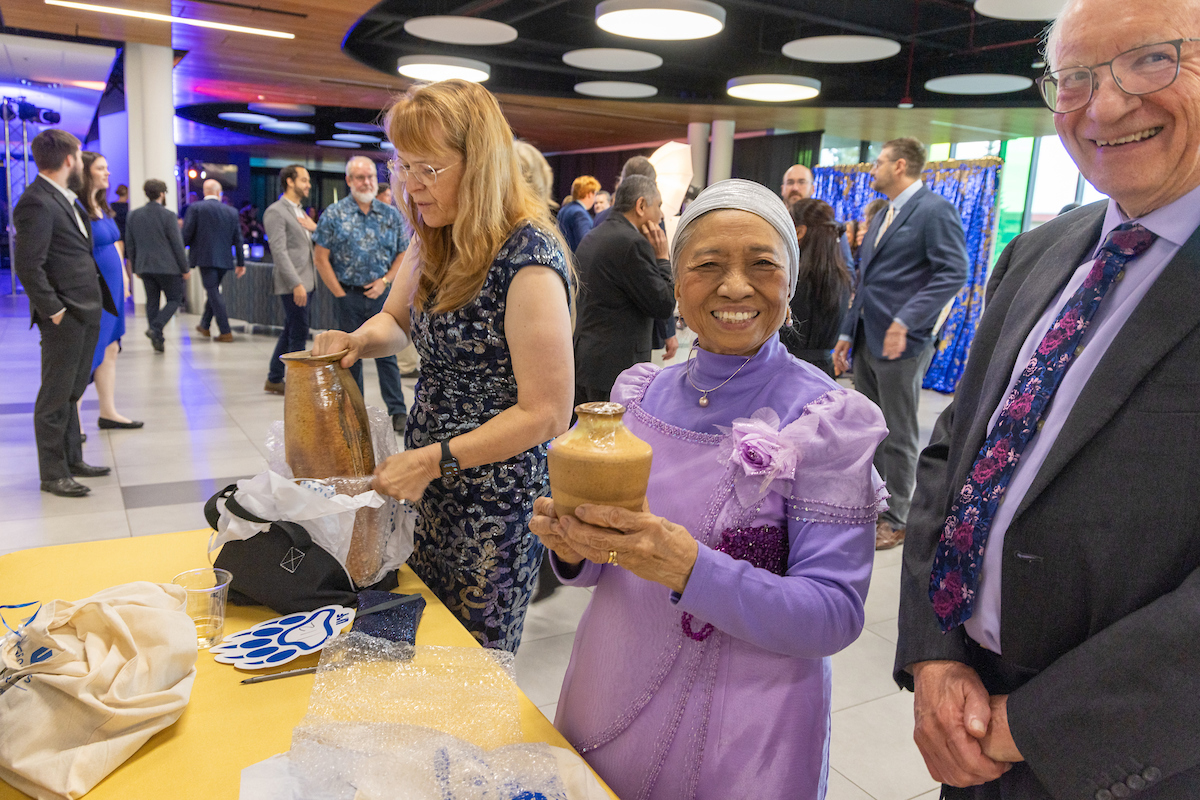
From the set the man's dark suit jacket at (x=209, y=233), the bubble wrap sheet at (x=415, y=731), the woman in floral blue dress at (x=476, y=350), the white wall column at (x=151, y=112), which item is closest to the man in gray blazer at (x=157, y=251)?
the man's dark suit jacket at (x=209, y=233)

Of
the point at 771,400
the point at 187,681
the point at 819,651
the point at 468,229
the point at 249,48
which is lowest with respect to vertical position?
the point at 187,681

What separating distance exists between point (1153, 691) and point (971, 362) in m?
0.51

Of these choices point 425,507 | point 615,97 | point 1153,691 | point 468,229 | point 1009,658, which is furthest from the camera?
point 615,97

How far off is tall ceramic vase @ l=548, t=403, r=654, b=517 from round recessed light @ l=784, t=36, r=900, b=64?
24.7ft

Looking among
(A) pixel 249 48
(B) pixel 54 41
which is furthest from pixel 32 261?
(B) pixel 54 41

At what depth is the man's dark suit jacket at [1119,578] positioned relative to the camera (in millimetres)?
835

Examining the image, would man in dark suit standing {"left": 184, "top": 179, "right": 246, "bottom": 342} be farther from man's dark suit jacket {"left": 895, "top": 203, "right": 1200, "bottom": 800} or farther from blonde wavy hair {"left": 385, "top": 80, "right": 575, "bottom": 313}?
man's dark suit jacket {"left": 895, "top": 203, "right": 1200, "bottom": 800}

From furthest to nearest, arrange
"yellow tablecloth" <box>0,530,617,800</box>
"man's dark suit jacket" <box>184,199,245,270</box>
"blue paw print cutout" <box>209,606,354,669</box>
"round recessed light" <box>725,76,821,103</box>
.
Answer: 1. "round recessed light" <box>725,76,821,103</box>
2. "man's dark suit jacket" <box>184,199,245,270</box>
3. "blue paw print cutout" <box>209,606,354,669</box>
4. "yellow tablecloth" <box>0,530,617,800</box>

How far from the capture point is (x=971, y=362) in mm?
1195

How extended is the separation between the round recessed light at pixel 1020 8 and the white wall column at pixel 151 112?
28.2 ft

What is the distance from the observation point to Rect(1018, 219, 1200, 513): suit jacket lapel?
34.5 inches

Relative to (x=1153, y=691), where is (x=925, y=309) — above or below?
above

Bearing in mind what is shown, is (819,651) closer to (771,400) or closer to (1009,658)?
(1009,658)

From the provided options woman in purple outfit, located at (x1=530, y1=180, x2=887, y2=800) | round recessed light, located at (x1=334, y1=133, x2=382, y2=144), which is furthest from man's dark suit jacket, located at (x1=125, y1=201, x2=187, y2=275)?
round recessed light, located at (x1=334, y1=133, x2=382, y2=144)
